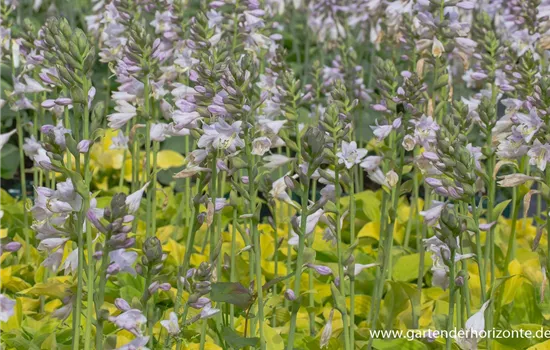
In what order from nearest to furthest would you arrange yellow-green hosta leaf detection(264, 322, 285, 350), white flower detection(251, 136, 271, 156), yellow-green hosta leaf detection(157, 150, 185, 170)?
white flower detection(251, 136, 271, 156) < yellow-green hosta leaf detection(264, 322, 285, 350) < yellow-green hosta leaf detection(157, 150, 185, 170)

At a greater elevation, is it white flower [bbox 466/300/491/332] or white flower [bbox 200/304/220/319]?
white flower [bbox 200/304/220/319]

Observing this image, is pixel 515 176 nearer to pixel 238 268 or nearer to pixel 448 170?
pixel 448 170

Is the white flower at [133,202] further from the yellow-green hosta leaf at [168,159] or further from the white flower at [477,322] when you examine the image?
the yellow-green hosta leaf at [168,159]

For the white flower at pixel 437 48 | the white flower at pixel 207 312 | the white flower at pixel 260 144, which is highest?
the white flower at pixel 437 48

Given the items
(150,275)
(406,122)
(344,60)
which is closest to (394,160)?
(406,122)

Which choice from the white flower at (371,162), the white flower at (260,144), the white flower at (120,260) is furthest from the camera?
the white flower at (371,162)

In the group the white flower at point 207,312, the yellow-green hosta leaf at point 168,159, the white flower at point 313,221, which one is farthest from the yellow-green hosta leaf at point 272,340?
the yellow-green hosta leaf at point 168,159

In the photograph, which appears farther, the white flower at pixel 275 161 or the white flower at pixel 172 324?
the white flower at pixel 275 161

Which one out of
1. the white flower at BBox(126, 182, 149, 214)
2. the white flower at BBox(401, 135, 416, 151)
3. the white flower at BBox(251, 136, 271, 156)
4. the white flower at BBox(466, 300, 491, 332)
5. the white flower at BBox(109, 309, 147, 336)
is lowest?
the white flower at BBox(466, 300, 491, 332)

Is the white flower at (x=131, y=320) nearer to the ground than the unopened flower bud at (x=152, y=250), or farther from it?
nearer to the ground

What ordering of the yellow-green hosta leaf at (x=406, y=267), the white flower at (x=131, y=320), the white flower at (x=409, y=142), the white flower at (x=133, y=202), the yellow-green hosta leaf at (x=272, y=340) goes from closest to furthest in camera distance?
1. the white flower at (x=131, y=320)
2. the white flower at (x=133, y=202)
3. the yellow-green hosta leaf at (x=272, y=340)
4. the white flower at (x=409, y=142)
5. the yellow-green hosta leaf at (x=406, y=267)

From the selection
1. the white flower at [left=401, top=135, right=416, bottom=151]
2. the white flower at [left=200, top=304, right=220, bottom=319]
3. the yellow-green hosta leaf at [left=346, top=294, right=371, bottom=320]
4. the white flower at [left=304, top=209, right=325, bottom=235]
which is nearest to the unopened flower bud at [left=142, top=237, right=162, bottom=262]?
the white flower at [left=200, top=304, right=220, bottom=319]

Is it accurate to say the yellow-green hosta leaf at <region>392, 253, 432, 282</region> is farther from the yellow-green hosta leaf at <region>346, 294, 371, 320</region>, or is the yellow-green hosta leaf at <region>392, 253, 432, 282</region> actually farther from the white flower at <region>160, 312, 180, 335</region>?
the white flower at <region>160, 312, 180, 335</region>

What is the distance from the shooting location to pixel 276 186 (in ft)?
7.49
